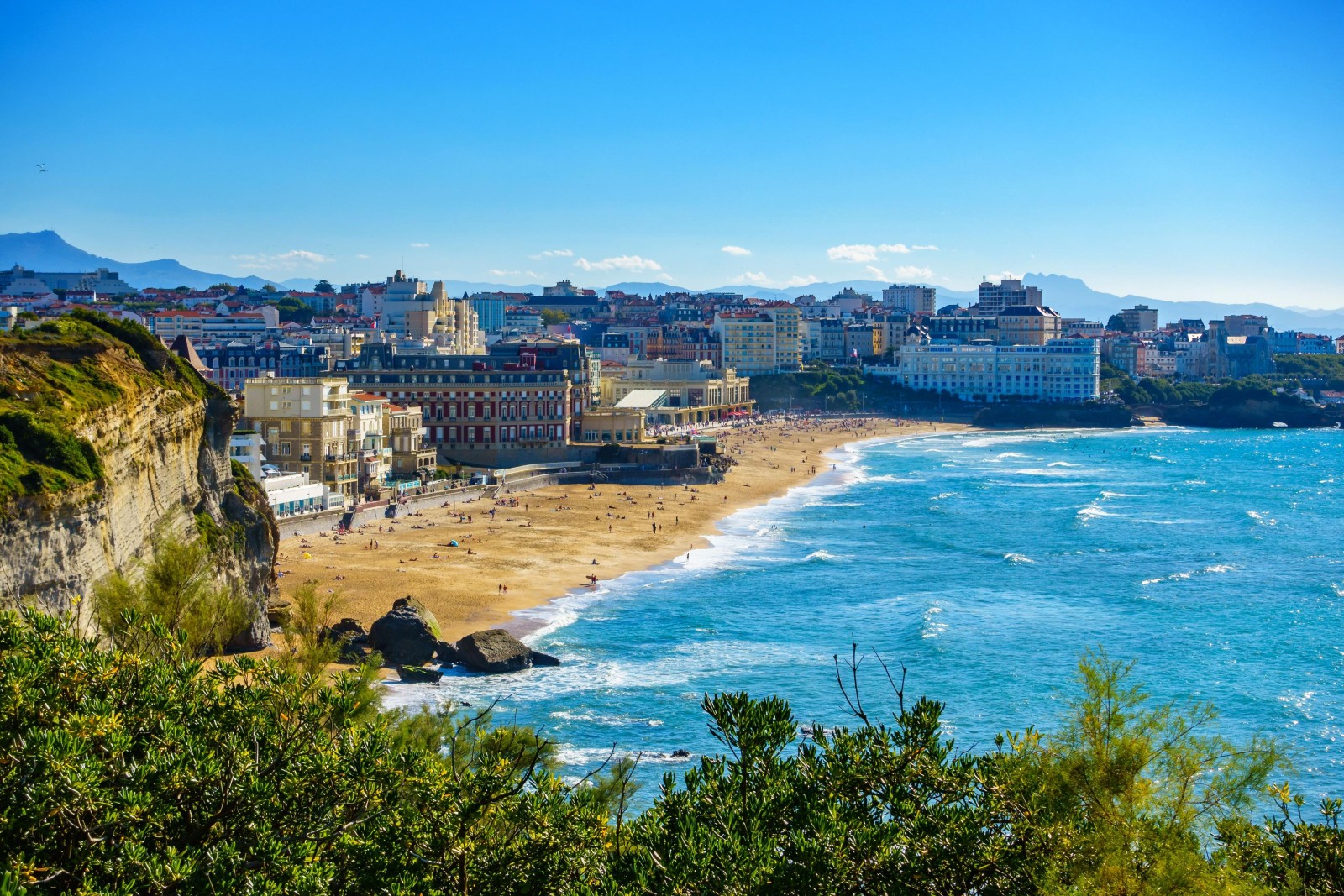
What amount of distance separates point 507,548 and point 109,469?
26.4 metres

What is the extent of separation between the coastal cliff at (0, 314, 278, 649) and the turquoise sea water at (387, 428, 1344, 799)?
685cm

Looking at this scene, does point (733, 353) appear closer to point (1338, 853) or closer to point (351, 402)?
point (351, 402)

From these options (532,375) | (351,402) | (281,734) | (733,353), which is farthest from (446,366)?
(733,353)

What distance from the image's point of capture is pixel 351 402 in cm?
6291

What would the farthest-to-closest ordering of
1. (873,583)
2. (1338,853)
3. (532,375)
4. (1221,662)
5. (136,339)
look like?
(532,375)
(873,583)
(1221,662)
(136,339)
(1338,853)

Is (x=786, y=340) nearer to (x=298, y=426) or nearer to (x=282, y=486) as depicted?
(x=298, y=426)

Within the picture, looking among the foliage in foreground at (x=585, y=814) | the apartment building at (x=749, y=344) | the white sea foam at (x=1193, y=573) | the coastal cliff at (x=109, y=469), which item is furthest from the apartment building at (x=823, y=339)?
the foliage in foreground at (x=585, y=814)

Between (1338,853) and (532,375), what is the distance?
7063cm

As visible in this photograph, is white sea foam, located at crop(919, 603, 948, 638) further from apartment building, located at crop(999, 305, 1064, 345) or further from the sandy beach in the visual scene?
apartment building, located at crop(999, 305, 1064, 345)

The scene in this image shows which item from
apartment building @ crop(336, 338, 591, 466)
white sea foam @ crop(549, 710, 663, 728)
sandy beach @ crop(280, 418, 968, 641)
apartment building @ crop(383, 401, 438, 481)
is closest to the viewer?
white sea foam @ crop(549, 710, 663, 728)

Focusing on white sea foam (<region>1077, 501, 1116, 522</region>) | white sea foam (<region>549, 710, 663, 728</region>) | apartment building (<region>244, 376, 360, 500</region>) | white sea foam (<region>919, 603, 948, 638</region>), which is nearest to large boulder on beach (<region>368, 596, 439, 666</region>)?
white sea foam (<region>549, 710, 663, 728</region>)

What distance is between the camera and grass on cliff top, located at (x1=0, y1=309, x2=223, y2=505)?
83.8ft

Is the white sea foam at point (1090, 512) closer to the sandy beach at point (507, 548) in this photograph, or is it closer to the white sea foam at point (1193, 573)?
the white sea foam at point (1193, 573)

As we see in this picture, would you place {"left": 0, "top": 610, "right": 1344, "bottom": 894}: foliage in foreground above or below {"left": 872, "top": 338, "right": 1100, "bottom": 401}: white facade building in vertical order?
below
